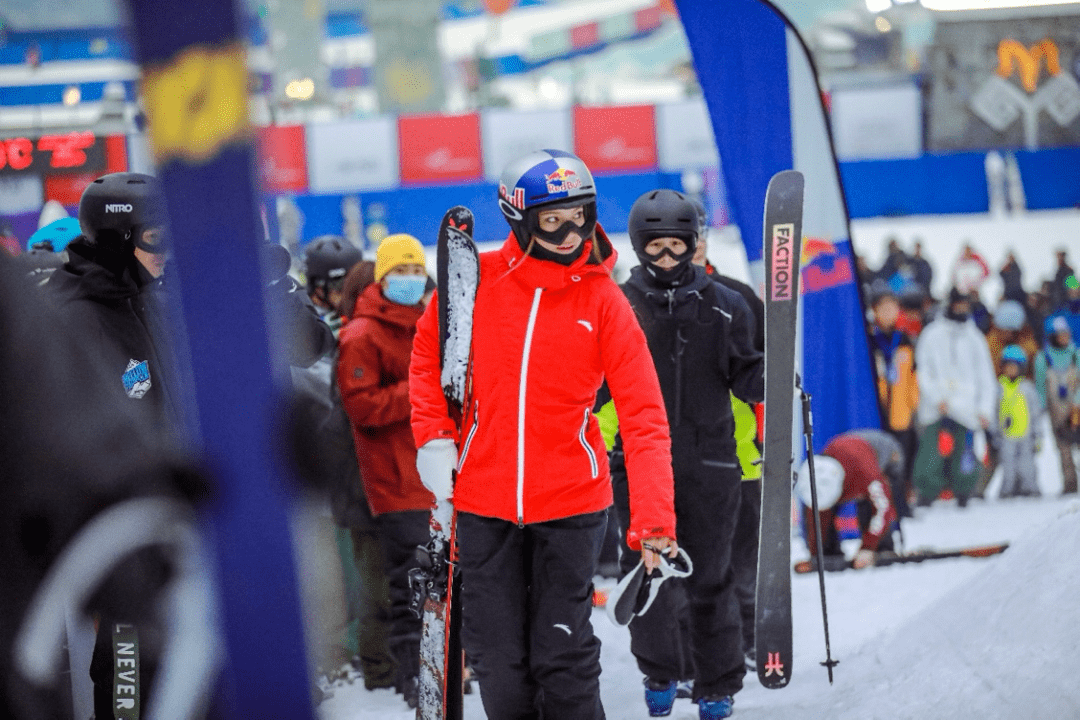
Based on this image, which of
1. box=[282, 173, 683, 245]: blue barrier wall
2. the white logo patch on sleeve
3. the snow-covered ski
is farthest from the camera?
box=[282, 173, 683, 245]: blue barrier wall

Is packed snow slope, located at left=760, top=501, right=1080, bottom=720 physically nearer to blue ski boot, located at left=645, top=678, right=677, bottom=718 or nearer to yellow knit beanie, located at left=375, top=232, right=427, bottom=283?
blue ski boot, located at left=645, top=678, right=677, bottom=718

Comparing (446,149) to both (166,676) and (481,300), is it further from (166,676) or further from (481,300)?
(166,676)

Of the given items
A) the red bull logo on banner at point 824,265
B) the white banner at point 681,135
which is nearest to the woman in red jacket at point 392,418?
the red bull logo on banner at point 824,265

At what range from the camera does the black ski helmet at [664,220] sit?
4137 millimetres

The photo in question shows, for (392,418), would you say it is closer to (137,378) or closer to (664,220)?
(664,220)

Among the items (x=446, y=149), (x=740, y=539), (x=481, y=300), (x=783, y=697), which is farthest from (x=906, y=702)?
(x=446, y=149)

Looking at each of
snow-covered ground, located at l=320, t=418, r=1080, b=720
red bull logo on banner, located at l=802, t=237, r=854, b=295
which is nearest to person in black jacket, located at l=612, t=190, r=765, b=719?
snow-covered ground, located at l=320, t=418, r=1080, b=720

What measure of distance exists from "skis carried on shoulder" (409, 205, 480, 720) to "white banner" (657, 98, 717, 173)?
51.2 feet

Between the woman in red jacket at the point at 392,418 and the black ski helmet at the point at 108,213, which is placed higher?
the black ski helmet at the point at 108,213

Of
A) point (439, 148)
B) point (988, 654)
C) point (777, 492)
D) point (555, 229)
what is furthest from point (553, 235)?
point (439, 148)

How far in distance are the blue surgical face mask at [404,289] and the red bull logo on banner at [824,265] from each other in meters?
2.63

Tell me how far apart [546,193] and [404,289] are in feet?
4.49

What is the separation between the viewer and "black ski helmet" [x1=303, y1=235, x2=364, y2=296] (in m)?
5.23

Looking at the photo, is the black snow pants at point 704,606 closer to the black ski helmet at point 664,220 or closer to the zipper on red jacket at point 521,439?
the black ski helmet at point 664,220
